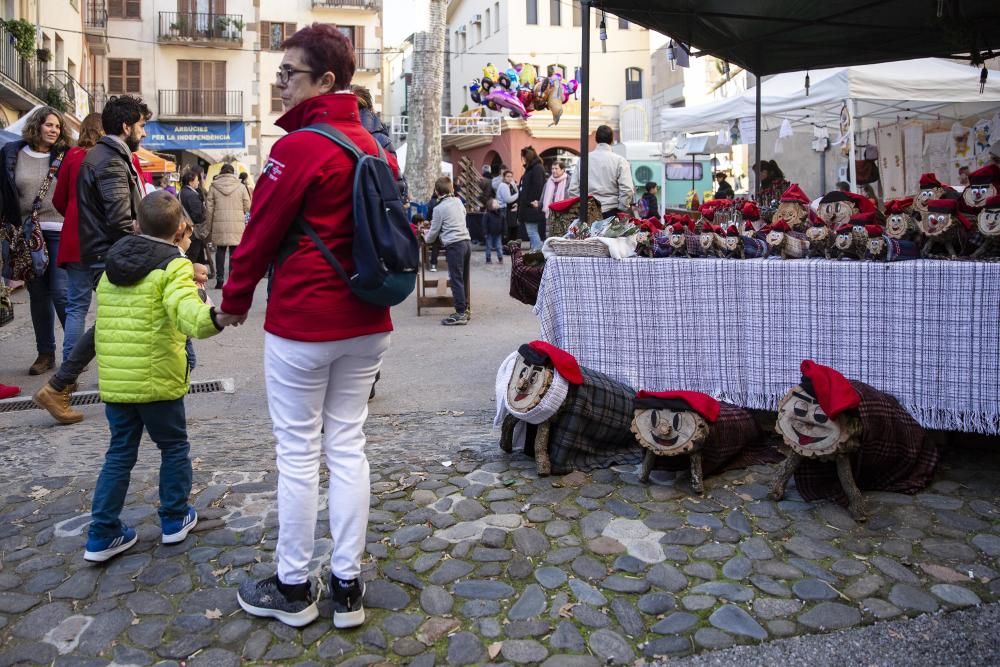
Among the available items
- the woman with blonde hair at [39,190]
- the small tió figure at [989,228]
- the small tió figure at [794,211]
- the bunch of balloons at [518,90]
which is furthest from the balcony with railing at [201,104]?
the small tió figure at [989,228]

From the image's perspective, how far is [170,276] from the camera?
11.6 feet

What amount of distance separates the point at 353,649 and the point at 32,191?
5.14 meters

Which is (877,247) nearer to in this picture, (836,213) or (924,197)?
(924,197)

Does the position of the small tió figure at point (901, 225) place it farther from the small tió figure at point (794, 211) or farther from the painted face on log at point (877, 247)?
the small tió figure at point (794, 211)

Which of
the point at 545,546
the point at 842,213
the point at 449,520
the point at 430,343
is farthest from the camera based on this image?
the point at 430,343

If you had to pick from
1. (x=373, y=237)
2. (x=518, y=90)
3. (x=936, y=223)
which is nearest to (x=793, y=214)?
(x=936, y=223)

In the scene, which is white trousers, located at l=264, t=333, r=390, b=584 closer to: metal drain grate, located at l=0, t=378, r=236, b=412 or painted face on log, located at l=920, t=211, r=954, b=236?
painted face on log, located at l=920, t=211, r=954, b=236

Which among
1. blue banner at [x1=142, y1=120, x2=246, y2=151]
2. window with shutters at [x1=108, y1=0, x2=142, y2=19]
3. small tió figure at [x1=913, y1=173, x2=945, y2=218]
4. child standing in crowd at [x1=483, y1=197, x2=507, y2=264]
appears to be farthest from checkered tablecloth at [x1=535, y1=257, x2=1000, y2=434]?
window with shutters at [x1=108, y1=0, x2=142, y2=19]

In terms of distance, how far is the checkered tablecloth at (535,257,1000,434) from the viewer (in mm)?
4387

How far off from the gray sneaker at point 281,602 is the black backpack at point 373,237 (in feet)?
3.38

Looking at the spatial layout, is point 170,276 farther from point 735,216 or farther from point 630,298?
point 735,216

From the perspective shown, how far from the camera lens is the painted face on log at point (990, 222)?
4262 mm

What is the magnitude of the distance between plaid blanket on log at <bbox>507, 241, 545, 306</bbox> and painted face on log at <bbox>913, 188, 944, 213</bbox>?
2.33 meters

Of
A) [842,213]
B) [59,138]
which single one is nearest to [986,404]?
[842,213]
